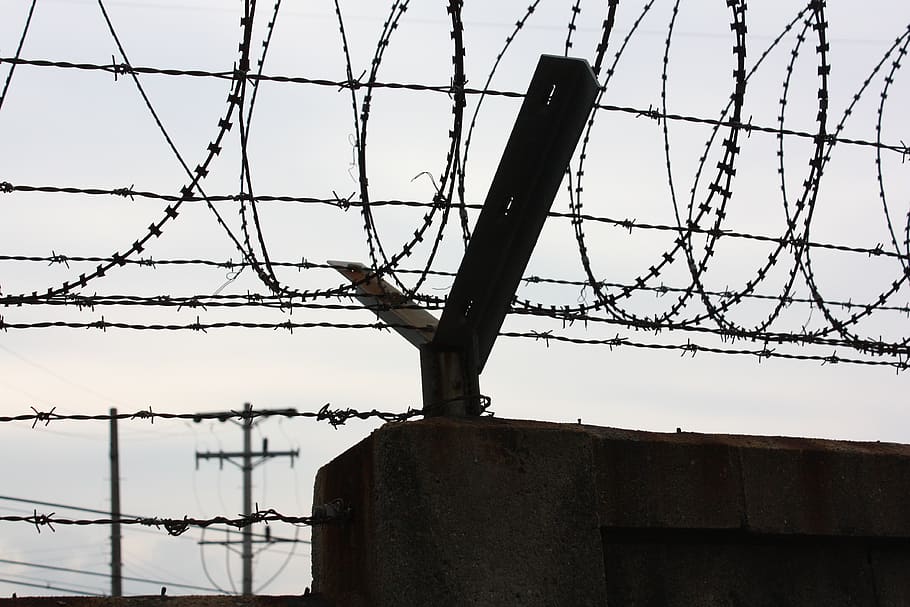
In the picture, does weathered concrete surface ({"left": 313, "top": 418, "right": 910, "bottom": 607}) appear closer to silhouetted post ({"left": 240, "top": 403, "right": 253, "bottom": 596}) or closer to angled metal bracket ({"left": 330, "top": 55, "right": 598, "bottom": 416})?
angled metal bracket ({"left": 330, "top": 55, "right": 598, "bottom": 416})

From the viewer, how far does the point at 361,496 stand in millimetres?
3377

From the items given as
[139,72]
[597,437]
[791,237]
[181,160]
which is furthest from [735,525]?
[139,72]

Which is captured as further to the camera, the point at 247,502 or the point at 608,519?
the point at 247,502

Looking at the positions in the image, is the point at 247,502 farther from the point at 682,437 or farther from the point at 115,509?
the point at 682,437

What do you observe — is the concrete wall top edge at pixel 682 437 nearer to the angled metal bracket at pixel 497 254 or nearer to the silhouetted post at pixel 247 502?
the angled metal bracket at pixel 497 254

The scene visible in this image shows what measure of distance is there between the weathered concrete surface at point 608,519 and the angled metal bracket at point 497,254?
193mm

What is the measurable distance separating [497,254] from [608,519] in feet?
2.73

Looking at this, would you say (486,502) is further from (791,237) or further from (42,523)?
(791,237)

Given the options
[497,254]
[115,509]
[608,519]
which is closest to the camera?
[497,254]

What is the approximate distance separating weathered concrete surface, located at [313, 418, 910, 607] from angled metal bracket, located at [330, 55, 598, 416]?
19 centimetres

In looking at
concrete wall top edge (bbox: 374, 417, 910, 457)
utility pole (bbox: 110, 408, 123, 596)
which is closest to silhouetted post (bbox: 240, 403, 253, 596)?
utility pole (bbox: 110, 408, 123, 596)

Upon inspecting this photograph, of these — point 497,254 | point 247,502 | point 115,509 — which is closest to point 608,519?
point 497,254

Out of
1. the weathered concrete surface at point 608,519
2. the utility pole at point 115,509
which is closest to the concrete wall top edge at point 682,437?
the weathered concrete surface at point 608,519

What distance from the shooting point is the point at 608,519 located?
358 cm
